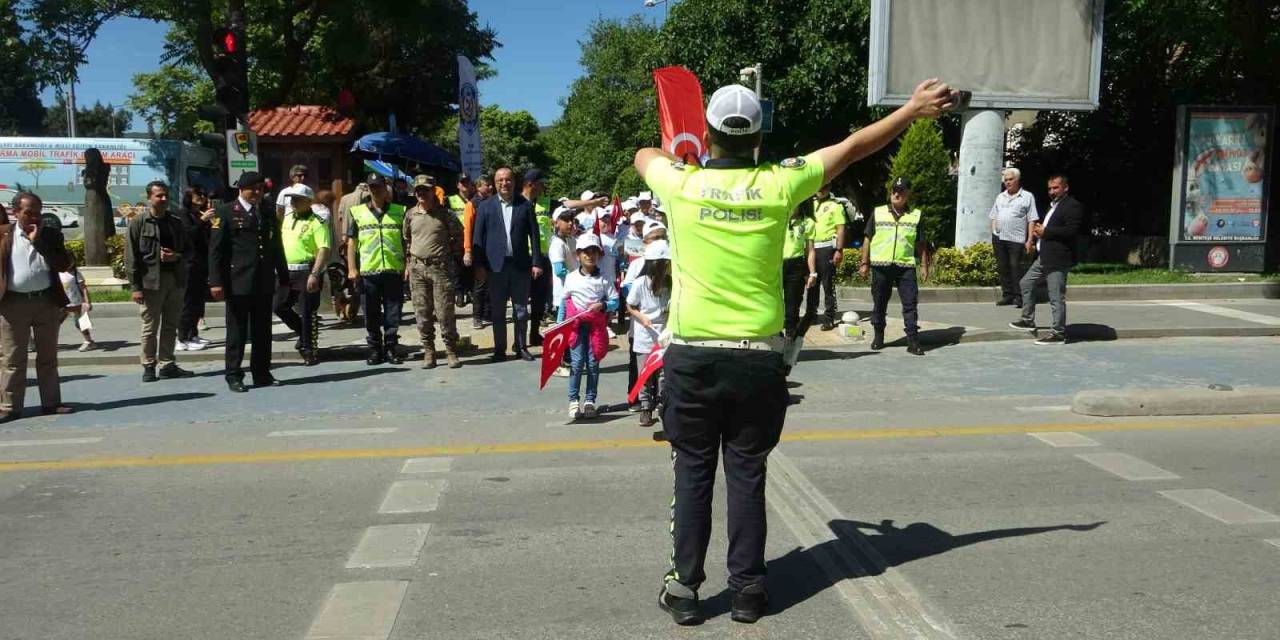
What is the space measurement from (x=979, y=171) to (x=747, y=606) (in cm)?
1483

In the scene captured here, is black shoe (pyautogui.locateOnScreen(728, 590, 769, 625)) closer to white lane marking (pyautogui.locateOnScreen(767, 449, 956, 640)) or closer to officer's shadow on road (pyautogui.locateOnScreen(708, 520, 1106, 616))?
officer's shadow on road (pyautogui.locateOnScreen(708, 520, 1106, 616))

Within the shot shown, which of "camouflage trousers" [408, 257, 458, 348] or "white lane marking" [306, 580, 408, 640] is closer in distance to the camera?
"white lane marking" [306, 580, 408, 640]

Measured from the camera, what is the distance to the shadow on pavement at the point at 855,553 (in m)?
4.64

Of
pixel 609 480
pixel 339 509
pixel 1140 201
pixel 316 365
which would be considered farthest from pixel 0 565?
pixel 1140 201

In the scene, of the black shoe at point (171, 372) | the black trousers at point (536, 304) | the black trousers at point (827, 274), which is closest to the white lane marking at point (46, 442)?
the black shoe at point (171, 372)

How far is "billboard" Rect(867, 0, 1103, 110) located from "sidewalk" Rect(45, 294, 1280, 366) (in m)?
3.33

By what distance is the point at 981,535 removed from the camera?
5367mm

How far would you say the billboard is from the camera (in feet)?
54.3

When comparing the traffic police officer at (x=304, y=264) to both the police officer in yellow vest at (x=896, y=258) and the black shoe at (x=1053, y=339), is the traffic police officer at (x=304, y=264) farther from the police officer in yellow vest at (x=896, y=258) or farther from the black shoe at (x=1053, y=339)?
the black shoe at (x=1053, y=339)

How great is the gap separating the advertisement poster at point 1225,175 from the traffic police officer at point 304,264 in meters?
13.8

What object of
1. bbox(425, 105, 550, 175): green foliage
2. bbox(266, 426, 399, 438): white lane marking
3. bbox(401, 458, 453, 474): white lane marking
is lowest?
bbox(266, 426, 399, 438): white lane marking

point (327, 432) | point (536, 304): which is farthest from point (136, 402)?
point (536, 304)

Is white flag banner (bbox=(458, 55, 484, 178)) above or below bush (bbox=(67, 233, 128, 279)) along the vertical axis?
above

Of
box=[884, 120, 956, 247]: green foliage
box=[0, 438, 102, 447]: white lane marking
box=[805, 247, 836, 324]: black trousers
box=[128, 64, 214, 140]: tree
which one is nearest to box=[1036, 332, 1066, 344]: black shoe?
box=[805, 247, 836, 324]: black trousers
